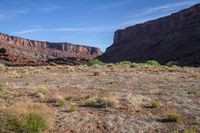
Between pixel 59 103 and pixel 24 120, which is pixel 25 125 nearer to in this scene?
pixel 24 120

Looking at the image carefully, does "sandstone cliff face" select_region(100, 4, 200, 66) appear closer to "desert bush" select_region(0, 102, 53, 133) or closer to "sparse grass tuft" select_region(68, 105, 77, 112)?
"sparse grass tuft" select_region(68, 105, 77, 112)

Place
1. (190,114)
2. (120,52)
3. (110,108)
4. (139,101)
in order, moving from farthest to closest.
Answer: (120,52)
(139,101)
(110,108)
(190,114)

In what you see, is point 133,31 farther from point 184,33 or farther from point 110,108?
point 110,108

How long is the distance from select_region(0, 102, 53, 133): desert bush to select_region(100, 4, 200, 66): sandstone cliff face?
62.7m

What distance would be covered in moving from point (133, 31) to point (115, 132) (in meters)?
169

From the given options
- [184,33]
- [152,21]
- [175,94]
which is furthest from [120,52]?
[175,94]

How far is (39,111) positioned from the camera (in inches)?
400

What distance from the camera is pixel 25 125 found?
9508 millimetres

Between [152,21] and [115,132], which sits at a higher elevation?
[152,21]

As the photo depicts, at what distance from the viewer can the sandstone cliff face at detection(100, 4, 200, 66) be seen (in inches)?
3902

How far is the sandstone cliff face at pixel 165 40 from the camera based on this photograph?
325ft

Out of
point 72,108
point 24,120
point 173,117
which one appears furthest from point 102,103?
point 24,120

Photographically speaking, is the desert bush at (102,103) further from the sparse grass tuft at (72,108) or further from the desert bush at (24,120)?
the desert bush at (24,120)

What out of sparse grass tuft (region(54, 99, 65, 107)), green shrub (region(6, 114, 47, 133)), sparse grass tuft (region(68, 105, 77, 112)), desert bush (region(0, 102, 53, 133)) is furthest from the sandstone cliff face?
green shrub (region(6, 114, 47, 133))
